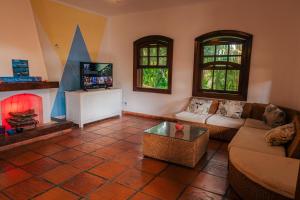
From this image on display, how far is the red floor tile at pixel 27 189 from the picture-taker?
2120mm

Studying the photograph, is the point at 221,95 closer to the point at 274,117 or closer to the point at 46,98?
the point at 274,117

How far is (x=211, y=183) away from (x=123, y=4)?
13.3 ft

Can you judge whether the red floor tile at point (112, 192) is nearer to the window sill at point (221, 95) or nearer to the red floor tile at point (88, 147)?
the red floor tile at point (88, 147)

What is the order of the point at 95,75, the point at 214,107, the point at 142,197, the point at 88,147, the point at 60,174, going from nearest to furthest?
the point at 142,197
the point at 60,174
the point at 88,147
the point at 214,107
the point at 95,75

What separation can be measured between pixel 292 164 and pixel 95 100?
153 inches

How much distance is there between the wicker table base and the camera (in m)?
2.72

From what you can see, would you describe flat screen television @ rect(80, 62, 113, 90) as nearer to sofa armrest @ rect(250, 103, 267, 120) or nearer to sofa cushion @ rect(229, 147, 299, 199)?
sofa armrest @ rect(250, 103, 267, 120)

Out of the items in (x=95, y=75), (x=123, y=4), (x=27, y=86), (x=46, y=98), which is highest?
(x=123, y=4)

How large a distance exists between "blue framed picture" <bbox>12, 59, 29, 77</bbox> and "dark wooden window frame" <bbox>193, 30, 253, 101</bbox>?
3.49 m

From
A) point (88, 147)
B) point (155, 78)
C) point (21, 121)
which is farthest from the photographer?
point (155, 78)

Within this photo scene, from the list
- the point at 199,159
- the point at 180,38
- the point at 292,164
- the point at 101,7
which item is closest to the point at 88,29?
the point at 101,7

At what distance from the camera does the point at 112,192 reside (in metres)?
2.21

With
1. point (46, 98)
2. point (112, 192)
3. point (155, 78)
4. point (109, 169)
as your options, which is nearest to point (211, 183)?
point (112, 192)

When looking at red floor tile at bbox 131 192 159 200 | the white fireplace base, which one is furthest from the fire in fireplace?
red floor tile at bbox 131 192 159 200
